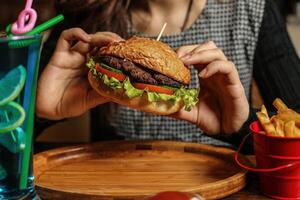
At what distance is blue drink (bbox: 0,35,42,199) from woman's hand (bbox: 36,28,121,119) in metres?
0.54

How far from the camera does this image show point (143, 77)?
1.31 m

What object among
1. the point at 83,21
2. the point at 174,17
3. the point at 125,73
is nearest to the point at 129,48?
the point at 125,73

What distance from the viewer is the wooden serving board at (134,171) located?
1.10 metres

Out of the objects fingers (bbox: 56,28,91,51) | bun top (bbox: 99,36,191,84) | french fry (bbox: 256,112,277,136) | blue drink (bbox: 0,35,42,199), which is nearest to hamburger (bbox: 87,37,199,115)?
bun top (bbox: 99,36,191,84)

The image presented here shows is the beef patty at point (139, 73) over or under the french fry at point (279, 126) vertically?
over

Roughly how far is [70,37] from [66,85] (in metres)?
0.16

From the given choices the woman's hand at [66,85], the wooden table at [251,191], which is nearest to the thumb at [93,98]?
the woman's hand at [66,85]

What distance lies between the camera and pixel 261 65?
6.34 feet

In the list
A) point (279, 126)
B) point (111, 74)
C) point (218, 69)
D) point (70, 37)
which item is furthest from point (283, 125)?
point (70, 37)

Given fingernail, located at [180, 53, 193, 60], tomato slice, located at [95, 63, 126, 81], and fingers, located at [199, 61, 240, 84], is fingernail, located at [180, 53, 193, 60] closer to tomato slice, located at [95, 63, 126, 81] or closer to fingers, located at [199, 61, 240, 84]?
fingers, located at [199, 61, 240, 84]

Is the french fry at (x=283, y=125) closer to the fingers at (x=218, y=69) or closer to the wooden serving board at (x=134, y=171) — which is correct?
the wooden serving board at (x=134, y=171)

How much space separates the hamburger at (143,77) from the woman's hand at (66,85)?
0.19 m

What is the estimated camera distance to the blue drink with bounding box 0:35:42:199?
920mm

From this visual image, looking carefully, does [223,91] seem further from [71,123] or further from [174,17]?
[71,123]
